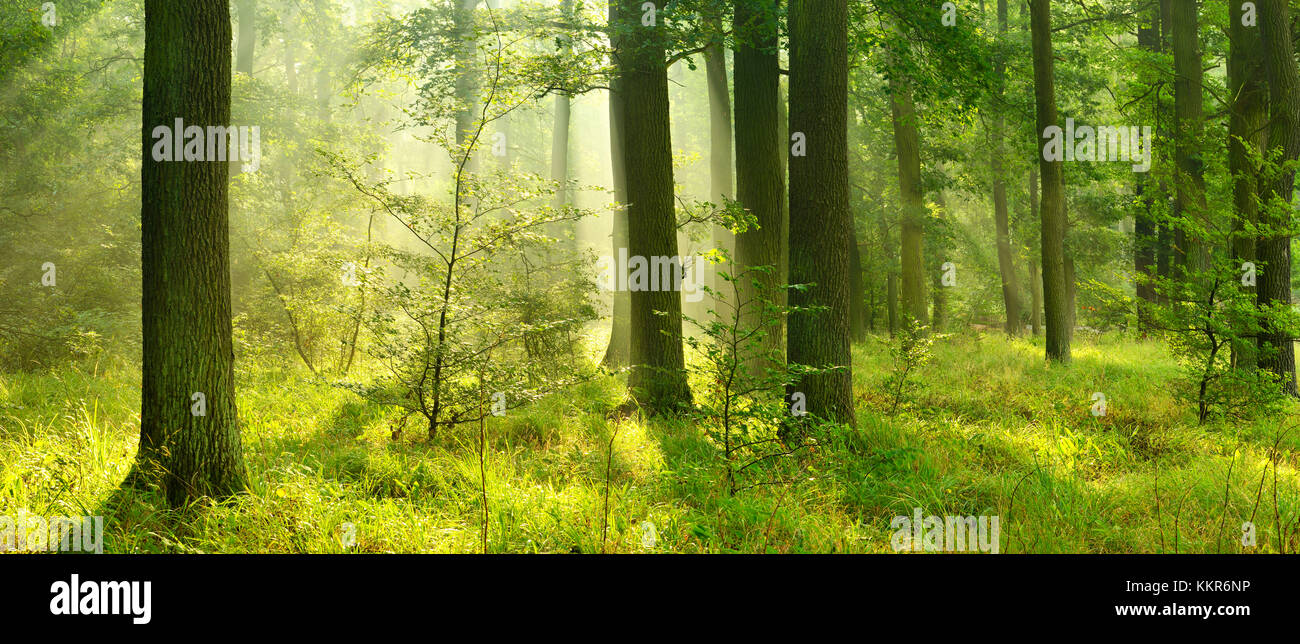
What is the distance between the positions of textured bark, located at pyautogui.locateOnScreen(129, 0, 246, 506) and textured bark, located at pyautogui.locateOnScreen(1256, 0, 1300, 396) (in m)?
11.3

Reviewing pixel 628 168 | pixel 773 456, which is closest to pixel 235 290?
pixel 628 168

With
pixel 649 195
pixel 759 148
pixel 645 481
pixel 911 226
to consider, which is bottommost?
pixel 645 481

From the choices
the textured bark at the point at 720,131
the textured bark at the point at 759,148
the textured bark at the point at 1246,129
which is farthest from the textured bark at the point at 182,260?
the textured bark at the point at 1246,129

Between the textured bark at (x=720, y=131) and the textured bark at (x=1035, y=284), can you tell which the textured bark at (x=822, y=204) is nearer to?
the textured bark at (x=720, y=131)

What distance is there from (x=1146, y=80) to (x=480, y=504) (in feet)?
47.0

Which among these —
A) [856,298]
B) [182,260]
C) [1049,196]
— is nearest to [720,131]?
[856,298]

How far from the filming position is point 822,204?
241 inches

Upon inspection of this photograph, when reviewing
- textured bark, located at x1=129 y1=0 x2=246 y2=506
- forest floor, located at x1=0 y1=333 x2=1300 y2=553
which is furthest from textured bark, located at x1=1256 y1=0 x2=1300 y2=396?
textured bark, located at x1=129 y1=0 x2=246 y2=506

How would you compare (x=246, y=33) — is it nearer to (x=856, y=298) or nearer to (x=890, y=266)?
(x=856, y=298)

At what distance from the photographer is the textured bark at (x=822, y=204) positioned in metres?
6.11

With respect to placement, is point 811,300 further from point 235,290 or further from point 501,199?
point 235,290

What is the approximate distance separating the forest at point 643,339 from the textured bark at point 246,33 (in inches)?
279

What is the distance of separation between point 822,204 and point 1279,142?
7.10 metres

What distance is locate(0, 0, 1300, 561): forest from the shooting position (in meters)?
4.32
